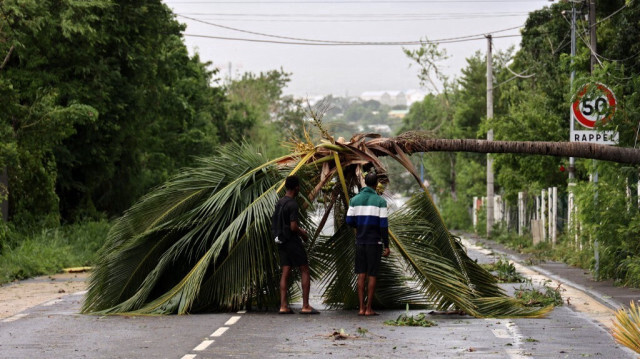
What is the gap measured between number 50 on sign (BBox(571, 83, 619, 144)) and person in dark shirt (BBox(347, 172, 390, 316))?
5.75m

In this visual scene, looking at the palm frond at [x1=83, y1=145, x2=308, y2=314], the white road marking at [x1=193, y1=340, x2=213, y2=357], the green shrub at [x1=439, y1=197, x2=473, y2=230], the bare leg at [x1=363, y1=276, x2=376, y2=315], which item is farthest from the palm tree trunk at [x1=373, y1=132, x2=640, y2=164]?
the green shrub at [x1=439, y1=197, x2=473, y2=230]

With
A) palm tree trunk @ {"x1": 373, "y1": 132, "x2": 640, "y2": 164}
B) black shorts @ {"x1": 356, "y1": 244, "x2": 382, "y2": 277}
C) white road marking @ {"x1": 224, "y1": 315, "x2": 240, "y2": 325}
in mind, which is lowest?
white road marking @ {"x1": 224, "y1": 315, "x2": 240, "y2": 325}

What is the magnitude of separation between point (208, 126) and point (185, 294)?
37201 millimetres

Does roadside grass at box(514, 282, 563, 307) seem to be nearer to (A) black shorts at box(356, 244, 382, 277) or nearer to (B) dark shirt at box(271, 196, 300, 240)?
(A) black shorts at box(356, 244, 382, 277)

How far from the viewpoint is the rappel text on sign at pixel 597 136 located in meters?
18.8

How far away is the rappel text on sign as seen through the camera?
18.8 m

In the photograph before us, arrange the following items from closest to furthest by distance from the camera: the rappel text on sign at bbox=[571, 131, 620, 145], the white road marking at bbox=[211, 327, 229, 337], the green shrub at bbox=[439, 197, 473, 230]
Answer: the white road marking at bbox=[211, 327, 229, 337] < the rappel text on sign at bbox=[571, 131, 620, 145] < the green shrub at bbox=[439, 197, 473, 230]

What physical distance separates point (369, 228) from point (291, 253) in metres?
1.14

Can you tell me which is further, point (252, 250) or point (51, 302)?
point (51, 302)

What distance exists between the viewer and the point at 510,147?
51.5ft

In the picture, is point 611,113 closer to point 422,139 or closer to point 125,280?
point 422,139

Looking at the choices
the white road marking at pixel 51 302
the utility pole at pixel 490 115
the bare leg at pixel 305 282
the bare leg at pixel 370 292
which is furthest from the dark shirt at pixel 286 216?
the utility pole at pixel 490 115

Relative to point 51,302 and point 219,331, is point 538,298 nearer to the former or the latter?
point 219,331

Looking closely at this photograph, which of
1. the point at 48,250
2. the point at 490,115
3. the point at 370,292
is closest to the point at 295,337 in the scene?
the point at 370,292
